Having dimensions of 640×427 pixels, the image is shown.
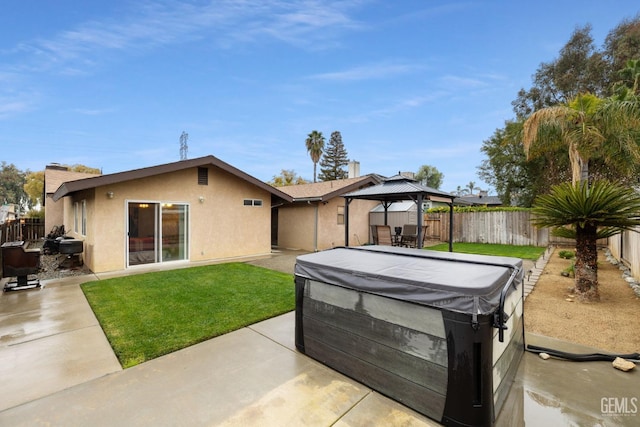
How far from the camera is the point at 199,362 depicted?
3051mm

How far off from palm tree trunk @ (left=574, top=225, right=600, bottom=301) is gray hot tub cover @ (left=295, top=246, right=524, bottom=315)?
3.03 m

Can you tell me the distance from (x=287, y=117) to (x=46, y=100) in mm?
15510

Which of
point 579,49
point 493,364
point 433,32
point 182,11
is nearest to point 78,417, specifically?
point 493,364

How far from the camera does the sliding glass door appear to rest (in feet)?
27.1

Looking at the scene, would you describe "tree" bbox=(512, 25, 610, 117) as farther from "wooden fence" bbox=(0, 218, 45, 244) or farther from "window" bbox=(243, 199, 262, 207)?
"wooden fence" bbox=(0, 218, 45, 244)

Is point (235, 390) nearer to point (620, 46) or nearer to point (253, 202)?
point (253, 202)

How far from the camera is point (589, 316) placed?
4348 millimetres

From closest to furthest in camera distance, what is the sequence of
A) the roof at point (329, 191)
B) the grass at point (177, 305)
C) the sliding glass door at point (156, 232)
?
the grass at point (177, 305)
the sliding glass door at point (156, 232)
the roof at point (329, 191)

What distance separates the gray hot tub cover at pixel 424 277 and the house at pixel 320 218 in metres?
8.45

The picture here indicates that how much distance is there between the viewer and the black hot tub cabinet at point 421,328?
1985mm
